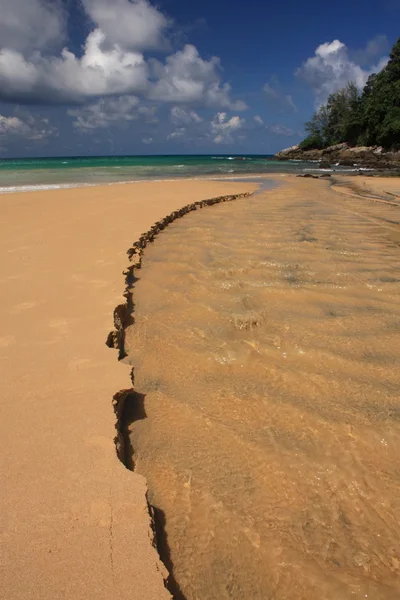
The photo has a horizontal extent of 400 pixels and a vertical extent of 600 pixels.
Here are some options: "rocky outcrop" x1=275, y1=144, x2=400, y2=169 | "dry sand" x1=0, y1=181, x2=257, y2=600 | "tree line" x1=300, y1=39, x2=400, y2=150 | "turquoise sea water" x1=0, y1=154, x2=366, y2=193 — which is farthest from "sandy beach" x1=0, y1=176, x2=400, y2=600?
"tree line" x1=300, y1=39, x2=400, y2=150

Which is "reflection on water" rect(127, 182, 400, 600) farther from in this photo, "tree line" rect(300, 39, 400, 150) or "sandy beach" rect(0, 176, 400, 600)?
"tree line" rect(300, 39, 400, 150)

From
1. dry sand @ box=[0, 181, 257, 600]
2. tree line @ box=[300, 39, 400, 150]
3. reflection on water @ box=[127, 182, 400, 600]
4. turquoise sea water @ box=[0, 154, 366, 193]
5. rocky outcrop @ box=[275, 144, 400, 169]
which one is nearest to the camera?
dry sand @ box=[0, 181, 257, 600]

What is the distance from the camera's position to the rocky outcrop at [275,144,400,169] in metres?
32.1

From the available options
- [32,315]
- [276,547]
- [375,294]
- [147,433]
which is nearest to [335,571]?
[276,547]

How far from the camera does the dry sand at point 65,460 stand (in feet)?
3.38

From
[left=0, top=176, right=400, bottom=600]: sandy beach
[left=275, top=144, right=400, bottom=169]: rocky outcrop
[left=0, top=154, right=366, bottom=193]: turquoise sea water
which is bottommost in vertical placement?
[left=0, top=176, right=400, bottom=600]: sandy beach

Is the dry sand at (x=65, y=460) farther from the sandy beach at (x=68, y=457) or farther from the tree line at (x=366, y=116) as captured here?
the tree line at (x=366, y=116)

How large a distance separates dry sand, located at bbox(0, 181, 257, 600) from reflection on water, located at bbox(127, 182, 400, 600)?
8.9 inches

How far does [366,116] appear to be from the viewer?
137 feet

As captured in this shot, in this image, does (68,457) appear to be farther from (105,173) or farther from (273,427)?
(105,173)

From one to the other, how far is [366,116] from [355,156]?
584 cm

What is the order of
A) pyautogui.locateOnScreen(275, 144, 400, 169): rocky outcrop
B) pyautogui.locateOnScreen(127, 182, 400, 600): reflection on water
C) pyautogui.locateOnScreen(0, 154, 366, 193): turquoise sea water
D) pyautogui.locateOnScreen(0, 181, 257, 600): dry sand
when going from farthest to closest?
pyautogui.locateOnScreen(275, 144, 400, 169): rocky outcrop → pyautogui.locateOnScreen(0, 154, 366, 193): turquoise sea water → pyautogui.locateOnScreen(127, 182, 400, 600): reflection on water → pyautogui.locateOnScreen(0, 181, 257, 600): dry sand

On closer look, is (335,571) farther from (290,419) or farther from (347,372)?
(347,372)

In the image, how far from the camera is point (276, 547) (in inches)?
49.8
